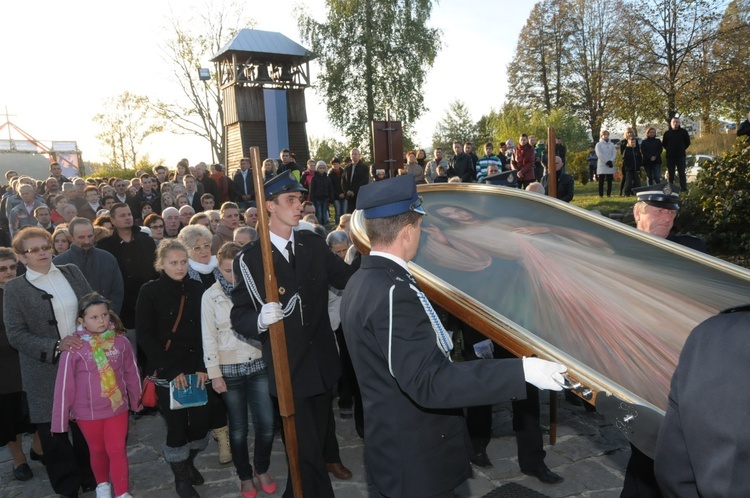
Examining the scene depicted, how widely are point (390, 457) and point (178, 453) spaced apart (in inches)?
99.0

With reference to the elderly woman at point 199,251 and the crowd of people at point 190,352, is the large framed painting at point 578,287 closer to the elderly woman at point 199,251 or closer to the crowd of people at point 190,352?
the crowd of people at point 190,352

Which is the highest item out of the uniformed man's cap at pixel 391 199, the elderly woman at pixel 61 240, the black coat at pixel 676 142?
the black coat at pixel 676 142

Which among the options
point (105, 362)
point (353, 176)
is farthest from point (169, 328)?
point (353, 176)

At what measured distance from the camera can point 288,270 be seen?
3639mm

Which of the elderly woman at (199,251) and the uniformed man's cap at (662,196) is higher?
the uniformed man's cap at (662,196)

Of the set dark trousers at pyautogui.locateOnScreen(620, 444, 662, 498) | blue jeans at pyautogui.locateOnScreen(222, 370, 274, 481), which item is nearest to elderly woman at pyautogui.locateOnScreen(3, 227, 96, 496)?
blue jeans at pyautogui.locateOnScreen(222, 370, 274, 481)

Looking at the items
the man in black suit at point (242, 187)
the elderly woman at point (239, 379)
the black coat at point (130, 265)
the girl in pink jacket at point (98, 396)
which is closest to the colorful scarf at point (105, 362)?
the girl in pink jacket at point (98, 396)

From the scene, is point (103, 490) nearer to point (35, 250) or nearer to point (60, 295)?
point (60, 295)

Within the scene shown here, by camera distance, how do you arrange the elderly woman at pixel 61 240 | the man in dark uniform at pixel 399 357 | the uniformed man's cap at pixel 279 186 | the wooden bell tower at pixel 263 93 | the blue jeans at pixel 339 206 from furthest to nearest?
the wooden bell tower at pixel 263 93 → the blue jeans at pixel 339 206 → the elderly woman at pixel 61 240 → the uniformed man's cap at pixel 279 186 → the man in dark uniform at pixel 399 357

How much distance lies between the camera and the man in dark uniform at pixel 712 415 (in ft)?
4.18

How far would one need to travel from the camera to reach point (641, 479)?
2.97 metres

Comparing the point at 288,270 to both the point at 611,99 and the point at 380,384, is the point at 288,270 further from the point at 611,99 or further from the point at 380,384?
the point at 611,99

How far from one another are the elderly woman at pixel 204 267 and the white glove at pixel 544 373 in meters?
3.34

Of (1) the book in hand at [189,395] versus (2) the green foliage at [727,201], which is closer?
(1) the book in hand at [189,395]
